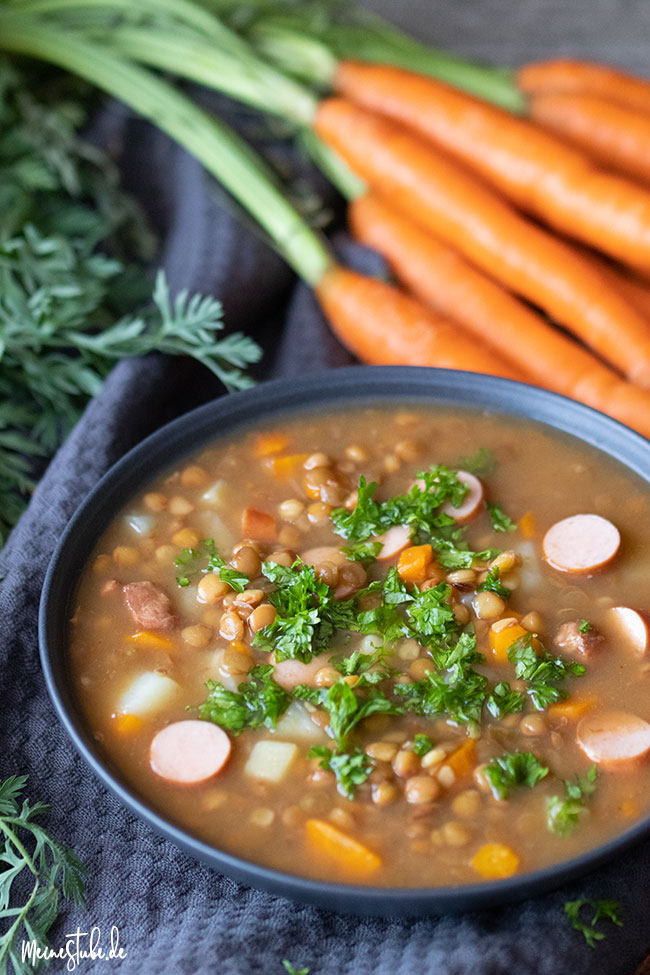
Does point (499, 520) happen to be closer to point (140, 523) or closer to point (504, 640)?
point (504, 640)

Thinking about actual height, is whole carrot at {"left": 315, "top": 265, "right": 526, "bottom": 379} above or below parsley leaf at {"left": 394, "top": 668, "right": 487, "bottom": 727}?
below

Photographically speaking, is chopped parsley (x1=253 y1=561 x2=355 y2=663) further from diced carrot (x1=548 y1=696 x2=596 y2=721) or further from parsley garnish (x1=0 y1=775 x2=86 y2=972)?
parsley garnish (x1=0 y1=775 x2=86 y2=972)

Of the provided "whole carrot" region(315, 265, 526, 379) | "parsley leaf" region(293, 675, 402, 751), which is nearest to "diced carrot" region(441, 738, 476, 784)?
"parsley leaf" region(293, 675, 402, 751)

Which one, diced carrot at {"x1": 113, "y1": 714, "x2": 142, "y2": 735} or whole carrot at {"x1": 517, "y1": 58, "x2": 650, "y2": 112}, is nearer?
diced carrot at {"x1": 113, "y1": 714, "x2": 142, "y2": 735}

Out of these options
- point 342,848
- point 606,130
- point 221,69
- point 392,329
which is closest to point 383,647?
point 342,848

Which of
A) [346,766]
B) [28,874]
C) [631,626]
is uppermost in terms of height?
[631,626]

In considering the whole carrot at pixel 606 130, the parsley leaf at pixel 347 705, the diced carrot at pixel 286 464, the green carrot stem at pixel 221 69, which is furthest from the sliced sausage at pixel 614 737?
the green carrot stem at pixel 221 69
